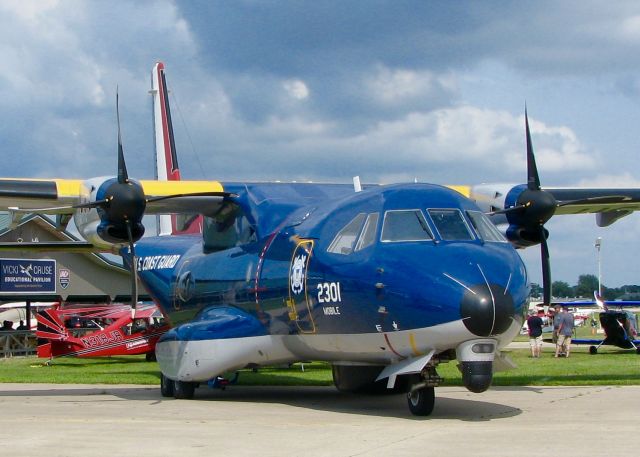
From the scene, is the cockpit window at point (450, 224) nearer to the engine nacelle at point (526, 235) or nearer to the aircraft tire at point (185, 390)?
the engine nacelle at point (526, 235)

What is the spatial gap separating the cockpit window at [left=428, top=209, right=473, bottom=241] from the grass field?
5.93 meters

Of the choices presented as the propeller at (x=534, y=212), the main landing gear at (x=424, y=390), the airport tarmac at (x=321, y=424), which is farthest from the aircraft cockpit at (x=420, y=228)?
the propeller at (x=534, y=212)

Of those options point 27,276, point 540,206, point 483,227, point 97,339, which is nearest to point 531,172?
point 540,206

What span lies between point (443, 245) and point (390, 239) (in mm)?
693

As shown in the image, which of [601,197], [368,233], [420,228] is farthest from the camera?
[601,197]

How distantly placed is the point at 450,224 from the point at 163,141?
12.5 m

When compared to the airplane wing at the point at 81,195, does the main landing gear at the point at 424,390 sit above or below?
below

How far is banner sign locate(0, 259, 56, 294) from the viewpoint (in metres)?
34.1

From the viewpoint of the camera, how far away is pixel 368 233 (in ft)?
38.4

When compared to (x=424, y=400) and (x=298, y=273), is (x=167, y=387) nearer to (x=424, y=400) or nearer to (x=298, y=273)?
(x=298, y=273)

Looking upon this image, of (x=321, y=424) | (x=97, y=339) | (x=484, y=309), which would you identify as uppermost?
(x=484, y=309)

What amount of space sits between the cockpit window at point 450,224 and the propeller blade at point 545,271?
450 centimetres

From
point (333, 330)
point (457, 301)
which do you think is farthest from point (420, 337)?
point (333, 330)

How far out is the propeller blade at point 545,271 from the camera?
51.0ft
